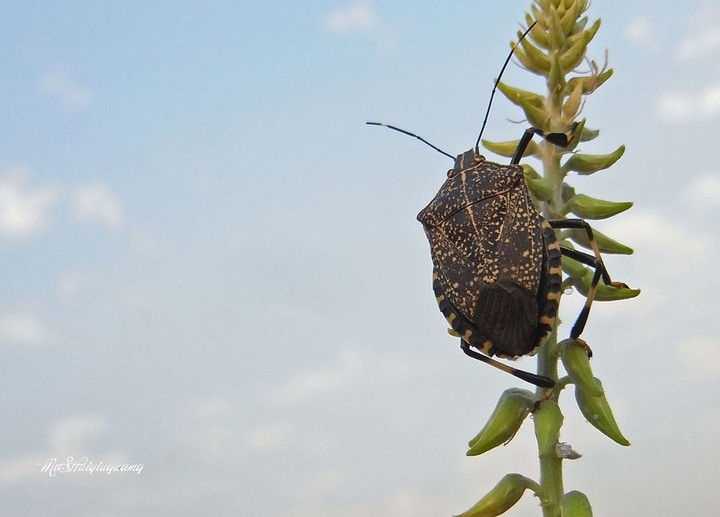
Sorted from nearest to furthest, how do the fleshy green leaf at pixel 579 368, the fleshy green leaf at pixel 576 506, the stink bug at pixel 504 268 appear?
the fleshy green leaf at pixel 576 506, the fleshy green leaf at pixel 579 368, the stink bug at pixel 504 268

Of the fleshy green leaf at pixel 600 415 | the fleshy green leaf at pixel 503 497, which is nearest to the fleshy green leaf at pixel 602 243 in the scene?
the fleshy green leaf at pixel 600 415

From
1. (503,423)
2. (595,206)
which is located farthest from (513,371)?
(595,206)

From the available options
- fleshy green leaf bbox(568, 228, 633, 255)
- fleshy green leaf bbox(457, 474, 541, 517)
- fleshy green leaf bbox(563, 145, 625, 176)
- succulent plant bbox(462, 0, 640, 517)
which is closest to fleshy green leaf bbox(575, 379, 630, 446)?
succulent plant bbox(462, 0, 640, 517)

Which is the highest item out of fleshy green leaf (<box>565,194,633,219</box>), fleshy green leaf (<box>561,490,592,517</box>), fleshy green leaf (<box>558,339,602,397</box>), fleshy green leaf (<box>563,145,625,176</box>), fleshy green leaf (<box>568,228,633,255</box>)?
fleshy green leaf (<box>563,145,625,176</box>)

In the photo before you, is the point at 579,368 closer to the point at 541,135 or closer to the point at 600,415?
the point at 600,415

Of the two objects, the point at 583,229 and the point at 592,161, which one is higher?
the point at 592,161

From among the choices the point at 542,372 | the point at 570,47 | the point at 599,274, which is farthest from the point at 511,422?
the point at 570,47

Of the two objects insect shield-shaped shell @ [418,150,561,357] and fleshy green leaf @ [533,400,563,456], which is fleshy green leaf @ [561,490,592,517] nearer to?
fleshy green leaf @ [533,400,563,456]

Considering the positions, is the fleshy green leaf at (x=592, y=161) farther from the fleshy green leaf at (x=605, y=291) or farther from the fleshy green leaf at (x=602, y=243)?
the fleshy green leaf at (x=605, y=291)
